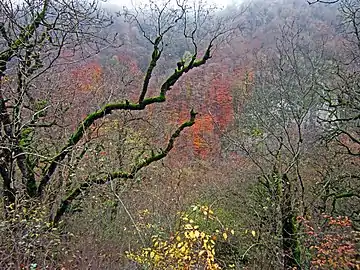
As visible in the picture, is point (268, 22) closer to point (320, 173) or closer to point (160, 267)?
point (320, 173)

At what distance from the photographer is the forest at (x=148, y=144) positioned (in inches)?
215

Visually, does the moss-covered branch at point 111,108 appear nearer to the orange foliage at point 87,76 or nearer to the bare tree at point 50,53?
the bare tree at point 50,53

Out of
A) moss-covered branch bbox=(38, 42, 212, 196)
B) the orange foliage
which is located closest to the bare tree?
moss-covered branch bbox=(38, 42, 212, 196)

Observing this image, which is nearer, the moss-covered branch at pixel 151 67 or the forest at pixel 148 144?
the forest at pixel 148 144

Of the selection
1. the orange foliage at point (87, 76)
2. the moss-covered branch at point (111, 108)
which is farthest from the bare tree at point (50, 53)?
the orange foliage at point (87, 76)

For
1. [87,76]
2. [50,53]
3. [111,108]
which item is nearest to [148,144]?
[87,76]

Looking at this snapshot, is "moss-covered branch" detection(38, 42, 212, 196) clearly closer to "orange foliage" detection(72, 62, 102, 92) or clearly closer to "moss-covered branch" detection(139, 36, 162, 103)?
"moss-covered branch" detection(139, 36, 162, 103)

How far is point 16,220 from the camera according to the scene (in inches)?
187

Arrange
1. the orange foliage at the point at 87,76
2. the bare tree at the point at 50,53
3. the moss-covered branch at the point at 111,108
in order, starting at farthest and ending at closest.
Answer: the orange foliage at the point at 87,76
the moss-covered branch at the point at 111,108
the bare tree at the point at 50,53

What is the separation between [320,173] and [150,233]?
5.31m

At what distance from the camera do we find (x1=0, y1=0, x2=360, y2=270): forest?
545cm

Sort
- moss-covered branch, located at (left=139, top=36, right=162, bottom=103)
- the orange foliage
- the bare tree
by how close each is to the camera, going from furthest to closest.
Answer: the orange foliage, moss-covered branch, located at (left=139, top=36, right=162, bottom=103), the bare tree

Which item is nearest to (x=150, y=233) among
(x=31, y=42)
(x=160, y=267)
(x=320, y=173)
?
(x=160, y=267)

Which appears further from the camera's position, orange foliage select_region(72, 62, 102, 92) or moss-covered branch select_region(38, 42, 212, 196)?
orange foliage select_region(72, 62, 102, 92)
